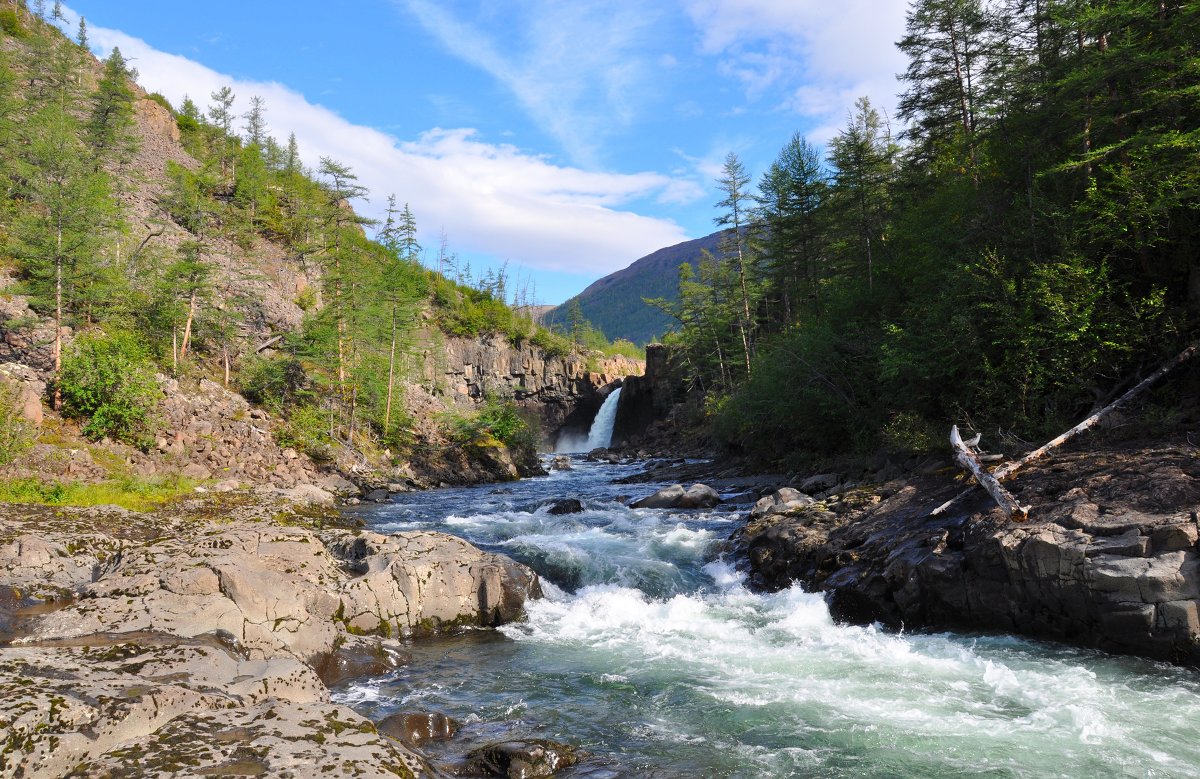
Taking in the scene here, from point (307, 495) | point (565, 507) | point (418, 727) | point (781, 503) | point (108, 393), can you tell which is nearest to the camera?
point (418, 727)

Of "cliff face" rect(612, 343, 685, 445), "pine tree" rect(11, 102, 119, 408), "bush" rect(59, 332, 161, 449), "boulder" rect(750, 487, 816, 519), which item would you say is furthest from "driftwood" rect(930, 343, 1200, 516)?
"cliff face" rect(612, 343, 685, 445)

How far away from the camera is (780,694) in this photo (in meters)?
8.59

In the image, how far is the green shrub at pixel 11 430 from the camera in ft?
52.7

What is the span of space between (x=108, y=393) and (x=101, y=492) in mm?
5949

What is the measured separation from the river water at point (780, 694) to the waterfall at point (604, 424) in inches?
2158

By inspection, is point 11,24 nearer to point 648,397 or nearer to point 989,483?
point 648,397

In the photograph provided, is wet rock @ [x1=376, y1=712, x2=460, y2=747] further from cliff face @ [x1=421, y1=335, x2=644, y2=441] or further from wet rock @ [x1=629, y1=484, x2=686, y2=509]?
cliff face @ [x1=421, y1=335, x2=644, y2=441]

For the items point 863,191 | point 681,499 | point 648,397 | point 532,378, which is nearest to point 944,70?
point 863,191

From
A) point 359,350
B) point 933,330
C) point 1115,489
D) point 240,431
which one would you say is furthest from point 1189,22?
point 359,350

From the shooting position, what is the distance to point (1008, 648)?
31.2ft

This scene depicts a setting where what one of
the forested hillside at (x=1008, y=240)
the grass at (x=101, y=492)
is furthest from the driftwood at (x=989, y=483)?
the grass at (x=101, y=492)

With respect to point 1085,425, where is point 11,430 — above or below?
above

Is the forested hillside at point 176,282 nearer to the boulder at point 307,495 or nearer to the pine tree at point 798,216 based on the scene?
the boulder at point 307,495

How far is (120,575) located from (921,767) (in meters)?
10.6
